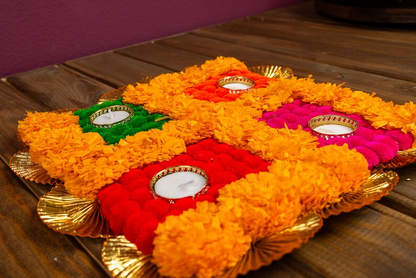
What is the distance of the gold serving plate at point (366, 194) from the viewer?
43cm

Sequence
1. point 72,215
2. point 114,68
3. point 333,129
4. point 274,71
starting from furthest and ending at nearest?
point 114,68, point 274,71, point 333,129, point 72,215

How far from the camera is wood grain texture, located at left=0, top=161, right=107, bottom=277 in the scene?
1.36 ft

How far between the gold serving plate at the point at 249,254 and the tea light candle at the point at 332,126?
0.58 ft

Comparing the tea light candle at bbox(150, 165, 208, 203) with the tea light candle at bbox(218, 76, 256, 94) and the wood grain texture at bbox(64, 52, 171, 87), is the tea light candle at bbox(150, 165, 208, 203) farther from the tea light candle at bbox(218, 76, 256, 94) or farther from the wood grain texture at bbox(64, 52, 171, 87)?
the wood grain texture at bbox(64, 52, 171, 87)

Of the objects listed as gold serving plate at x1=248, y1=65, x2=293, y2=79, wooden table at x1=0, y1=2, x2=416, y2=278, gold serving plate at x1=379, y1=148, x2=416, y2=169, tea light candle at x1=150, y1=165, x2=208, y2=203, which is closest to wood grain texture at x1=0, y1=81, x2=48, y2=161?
wooden table at x1=0, y1=2, x2=416, y2=278

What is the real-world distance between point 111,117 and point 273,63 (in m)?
0.48

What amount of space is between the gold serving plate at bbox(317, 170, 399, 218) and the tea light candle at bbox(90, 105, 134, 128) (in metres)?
0.36

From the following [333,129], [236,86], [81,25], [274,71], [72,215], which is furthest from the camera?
[81,25]

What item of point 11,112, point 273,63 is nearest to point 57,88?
point 11,112

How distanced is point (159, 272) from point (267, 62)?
2.43 feet

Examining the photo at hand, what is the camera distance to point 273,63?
3.29ft

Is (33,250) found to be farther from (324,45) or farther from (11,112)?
(324,45)

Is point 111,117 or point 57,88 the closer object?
point 111,117

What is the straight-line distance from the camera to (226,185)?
436 millimetres
